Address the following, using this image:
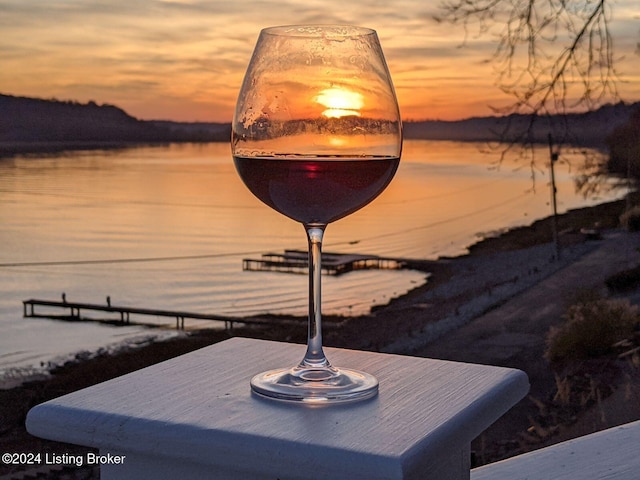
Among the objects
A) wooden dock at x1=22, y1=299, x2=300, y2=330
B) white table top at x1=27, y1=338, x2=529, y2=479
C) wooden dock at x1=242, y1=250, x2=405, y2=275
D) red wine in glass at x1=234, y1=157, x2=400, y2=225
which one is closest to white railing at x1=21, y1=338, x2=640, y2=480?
white table top at x1=27, y1=338, x2=529, y2=479

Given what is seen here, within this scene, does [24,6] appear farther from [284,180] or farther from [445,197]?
[445,197]

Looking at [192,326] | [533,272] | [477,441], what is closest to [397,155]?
[477,441]

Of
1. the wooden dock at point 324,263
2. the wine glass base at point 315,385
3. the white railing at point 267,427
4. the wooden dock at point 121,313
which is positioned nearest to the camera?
the white railing at point 267,427

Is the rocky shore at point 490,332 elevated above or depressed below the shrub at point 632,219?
below

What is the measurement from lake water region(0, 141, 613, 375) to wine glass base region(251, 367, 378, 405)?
19.5 metres

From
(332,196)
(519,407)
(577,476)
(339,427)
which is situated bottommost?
(519,407)

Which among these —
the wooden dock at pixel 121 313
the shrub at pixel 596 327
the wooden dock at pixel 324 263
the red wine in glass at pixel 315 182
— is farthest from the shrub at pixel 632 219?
the red wine in glass at pixel 315 182

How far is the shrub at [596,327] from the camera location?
986 cm

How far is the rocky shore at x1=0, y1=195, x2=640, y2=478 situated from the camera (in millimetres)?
8312

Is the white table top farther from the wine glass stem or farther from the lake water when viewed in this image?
the lake water

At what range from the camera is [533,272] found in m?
27.3

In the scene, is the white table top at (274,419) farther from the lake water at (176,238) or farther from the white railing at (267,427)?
the lake water at (176,238)

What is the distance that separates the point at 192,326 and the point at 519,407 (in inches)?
685

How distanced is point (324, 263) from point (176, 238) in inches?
316
